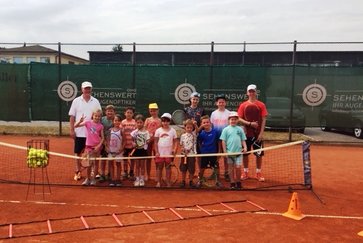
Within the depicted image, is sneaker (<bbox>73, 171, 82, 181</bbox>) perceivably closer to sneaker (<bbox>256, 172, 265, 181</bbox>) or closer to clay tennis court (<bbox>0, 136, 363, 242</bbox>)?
clay tennis court (<bbox>0, 136, 363, 242</bbox>)

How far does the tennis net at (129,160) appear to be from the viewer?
7.06 m

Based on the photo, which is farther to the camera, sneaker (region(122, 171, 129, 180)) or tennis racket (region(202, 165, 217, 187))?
sneaker (region(122, 171, 129, 180))

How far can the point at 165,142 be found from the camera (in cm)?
711

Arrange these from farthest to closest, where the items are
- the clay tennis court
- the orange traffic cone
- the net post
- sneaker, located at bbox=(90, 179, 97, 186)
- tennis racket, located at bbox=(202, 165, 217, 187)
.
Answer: tennis racket, located at bbox=(202, 165, 217, 187) < sneaker, located at bbox=(90, 179, 97, 186) < the net post < the orange traffic cone < the clay tennis court

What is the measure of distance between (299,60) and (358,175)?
30791 millimetres

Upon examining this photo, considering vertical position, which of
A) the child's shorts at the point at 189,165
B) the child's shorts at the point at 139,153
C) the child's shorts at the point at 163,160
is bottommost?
the child's shorts at the point at 189,165

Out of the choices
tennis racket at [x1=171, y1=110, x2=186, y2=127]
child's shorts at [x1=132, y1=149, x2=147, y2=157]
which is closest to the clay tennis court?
child's shorts at [x1=132, y1=149, x2=147, y2=157]

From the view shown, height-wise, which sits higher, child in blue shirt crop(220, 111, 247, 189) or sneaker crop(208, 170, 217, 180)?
child in blue shirt crop(220, 111, 247, 189)

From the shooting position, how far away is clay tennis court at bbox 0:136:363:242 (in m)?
4.80

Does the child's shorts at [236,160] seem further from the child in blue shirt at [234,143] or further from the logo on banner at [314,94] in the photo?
the logo on banner at [314,94]

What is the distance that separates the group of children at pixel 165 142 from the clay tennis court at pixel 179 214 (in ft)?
1.53

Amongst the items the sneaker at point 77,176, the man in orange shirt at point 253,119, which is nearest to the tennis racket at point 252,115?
the man in orange shirt at point 253,119

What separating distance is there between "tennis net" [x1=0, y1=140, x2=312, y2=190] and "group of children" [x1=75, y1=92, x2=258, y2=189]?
0.18m

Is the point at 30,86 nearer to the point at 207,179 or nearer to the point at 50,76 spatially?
the point at 50,76
